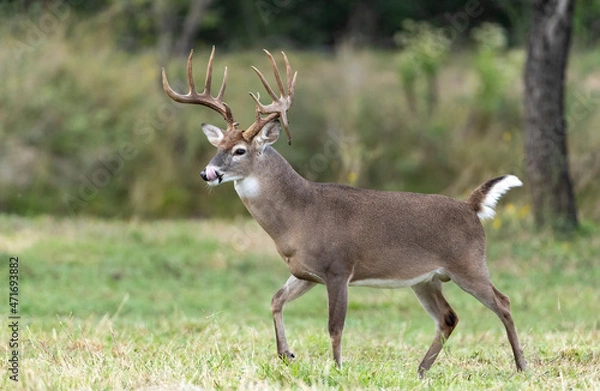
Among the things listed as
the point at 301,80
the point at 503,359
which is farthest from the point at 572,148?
the point at 503,359

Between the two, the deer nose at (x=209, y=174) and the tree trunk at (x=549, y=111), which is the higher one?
the deer nose at (x=209, y=174)

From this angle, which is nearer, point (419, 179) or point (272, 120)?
point (272, 120)

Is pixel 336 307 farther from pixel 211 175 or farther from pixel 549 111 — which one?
pixel 549 111

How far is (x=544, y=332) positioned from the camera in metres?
9.31

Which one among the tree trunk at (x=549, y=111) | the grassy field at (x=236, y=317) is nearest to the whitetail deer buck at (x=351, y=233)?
the grassy field at (x=236, y=317)

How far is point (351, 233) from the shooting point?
7035 mm

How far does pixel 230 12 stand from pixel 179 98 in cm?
1952

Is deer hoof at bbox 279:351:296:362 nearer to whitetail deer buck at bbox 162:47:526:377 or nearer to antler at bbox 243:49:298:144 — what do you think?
whitetail deer buck at bbox 162:47:526:377

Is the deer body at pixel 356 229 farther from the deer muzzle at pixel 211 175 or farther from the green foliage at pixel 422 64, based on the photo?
the green foliage at pixel 422 64

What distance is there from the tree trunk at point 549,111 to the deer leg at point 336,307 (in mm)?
7984

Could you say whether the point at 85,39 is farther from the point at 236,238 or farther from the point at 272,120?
the point at 272,120

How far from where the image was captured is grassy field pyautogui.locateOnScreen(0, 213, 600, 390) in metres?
6.06

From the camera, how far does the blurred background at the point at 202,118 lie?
17391mm

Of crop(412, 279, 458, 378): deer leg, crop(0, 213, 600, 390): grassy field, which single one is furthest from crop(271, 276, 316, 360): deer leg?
crop(412, 279, 458, 378): deer leg
